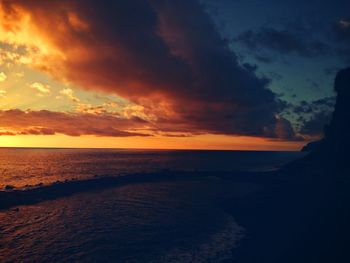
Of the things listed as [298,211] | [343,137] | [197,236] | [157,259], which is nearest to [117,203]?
[197,236]

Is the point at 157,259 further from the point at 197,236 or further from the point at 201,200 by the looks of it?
the point at 201,200

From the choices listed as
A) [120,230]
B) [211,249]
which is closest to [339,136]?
[211,249]

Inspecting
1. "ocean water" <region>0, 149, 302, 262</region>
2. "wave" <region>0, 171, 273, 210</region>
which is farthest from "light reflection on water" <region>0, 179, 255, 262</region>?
"wave" <region>0, 171, 273, 210</region>

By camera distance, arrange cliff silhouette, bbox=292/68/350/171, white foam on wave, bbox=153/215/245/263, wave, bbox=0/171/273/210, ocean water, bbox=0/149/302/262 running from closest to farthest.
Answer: white foam on wave, bbox=153/215/245/263 → ocean water, bbox=0/149/302/262 → wave, bbox=0/171/273/210 → cliff silhouette, bbox=292/68/350/171

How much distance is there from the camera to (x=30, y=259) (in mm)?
31438

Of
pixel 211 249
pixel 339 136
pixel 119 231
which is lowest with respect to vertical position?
pixel 211 249

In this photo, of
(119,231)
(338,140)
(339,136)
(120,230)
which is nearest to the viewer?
(119,231)

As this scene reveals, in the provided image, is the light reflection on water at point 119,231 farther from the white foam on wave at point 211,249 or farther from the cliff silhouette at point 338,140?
the cliff silhouette at point 338,140

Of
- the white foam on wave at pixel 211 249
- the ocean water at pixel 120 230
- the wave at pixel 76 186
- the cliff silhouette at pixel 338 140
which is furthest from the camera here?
the cliff silhouette at pixel 338 140

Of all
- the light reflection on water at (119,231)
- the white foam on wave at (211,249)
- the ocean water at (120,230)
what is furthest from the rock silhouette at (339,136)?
the white foam on wave at (211,249)

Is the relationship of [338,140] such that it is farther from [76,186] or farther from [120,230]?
[76,186]

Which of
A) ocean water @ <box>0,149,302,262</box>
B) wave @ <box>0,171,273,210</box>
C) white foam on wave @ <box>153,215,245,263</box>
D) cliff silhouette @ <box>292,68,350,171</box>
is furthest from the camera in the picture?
cliff silhouette @ <box>292,68,350,171</box>

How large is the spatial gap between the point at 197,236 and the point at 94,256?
15007 mm

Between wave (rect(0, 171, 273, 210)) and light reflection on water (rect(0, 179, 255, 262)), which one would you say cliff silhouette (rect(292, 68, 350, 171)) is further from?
light reflection on water (rect(0, 179, 255, 262))
